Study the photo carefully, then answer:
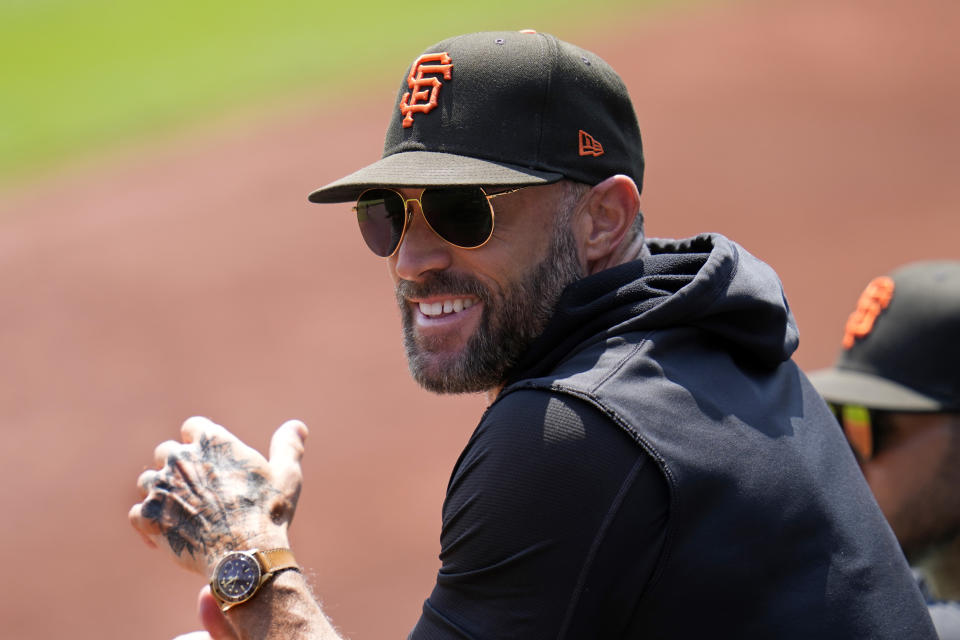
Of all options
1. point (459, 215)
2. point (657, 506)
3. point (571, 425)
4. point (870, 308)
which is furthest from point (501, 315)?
point (870, 308)

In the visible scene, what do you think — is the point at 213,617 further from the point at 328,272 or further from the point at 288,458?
the point at 328,272

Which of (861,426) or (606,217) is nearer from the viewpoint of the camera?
(606,217)

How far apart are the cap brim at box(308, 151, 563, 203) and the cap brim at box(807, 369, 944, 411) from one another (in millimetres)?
1248

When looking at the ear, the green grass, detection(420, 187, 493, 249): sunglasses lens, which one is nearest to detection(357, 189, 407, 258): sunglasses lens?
detection(420, 187, 493, 249): sunglasses lens

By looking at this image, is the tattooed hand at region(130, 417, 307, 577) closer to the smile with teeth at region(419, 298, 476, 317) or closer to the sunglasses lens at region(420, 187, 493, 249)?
the smile with teeth at region(419, 298, 476, 317)

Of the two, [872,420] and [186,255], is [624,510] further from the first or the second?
[186,255]

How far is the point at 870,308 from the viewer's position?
2.97 meters

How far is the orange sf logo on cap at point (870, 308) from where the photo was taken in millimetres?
2936

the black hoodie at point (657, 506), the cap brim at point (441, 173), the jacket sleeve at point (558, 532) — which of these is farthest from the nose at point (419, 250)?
the jacket sleeve at point (558, 532)

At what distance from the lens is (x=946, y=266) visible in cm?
295

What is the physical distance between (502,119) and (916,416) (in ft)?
4.92

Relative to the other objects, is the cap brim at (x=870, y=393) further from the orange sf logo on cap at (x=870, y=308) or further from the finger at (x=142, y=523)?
the finger at (x=142, y=523)

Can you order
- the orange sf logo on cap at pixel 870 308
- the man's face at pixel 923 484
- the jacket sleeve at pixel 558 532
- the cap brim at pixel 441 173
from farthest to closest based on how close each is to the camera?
the orange sf logo on cap at pixel 870 308, the man's face at pixel 923 484, the cap brim at pixel 441 173, the jacket sleeve at pixel 558 532

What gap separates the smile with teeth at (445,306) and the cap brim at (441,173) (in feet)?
0.91
